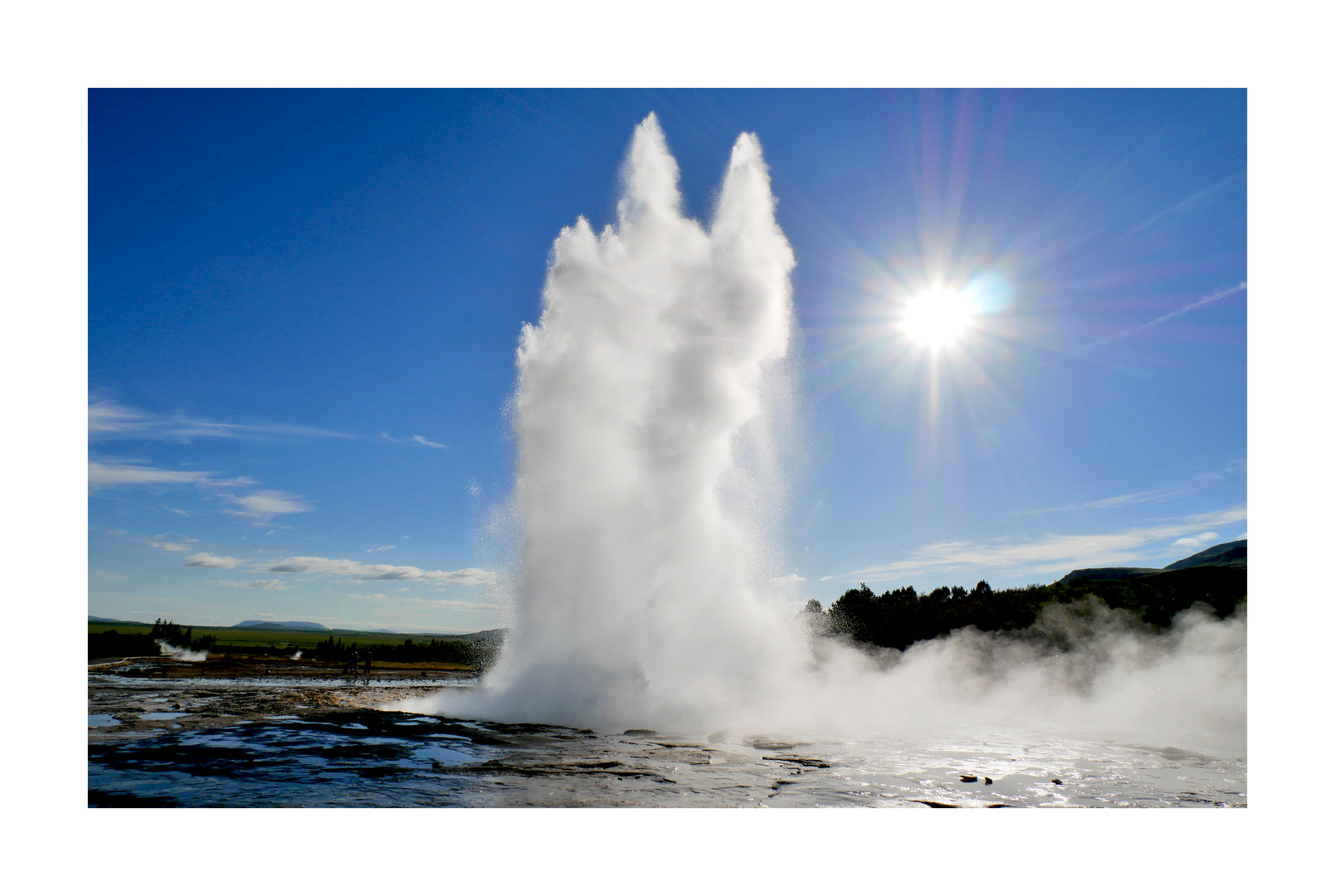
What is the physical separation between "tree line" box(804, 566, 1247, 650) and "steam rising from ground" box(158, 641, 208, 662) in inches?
2057

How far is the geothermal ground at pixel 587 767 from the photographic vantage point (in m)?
11.3

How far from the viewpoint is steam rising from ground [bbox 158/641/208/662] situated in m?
55.1

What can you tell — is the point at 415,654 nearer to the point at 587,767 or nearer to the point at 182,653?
the point at 182,653

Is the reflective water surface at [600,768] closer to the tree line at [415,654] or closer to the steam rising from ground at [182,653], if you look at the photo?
the steam rising from ground at [182,653]

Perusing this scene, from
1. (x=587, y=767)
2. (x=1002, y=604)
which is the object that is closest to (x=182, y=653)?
(x=587, y=767)

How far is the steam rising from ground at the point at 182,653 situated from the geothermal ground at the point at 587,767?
42.6 meters

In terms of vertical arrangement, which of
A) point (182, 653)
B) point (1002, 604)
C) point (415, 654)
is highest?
point (1002, 604)

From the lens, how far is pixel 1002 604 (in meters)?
43.3

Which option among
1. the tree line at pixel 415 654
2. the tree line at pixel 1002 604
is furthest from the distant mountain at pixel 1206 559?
the tree line at pixel 415 654

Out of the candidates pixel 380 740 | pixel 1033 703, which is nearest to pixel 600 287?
pixel 380 740

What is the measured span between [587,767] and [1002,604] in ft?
127

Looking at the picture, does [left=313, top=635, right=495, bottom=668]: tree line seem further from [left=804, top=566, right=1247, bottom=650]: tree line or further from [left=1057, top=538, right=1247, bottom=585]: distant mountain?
[left=1057, top=538, right=1247, bottom=585]: distant mountain

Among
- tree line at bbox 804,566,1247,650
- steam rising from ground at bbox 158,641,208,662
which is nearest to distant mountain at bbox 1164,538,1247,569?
tree line at bbox 804,566,1247,650

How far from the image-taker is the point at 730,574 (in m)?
21.1
